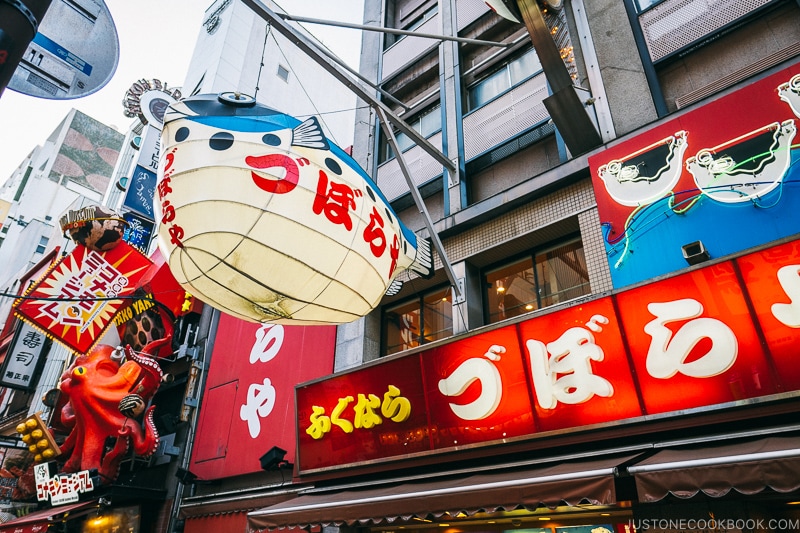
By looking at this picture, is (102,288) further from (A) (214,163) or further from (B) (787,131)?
(B) (787,131)

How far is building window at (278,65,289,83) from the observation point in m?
26.3

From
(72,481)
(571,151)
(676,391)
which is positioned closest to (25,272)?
(72,481)

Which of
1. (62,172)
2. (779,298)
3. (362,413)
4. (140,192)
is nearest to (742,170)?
(779,298)

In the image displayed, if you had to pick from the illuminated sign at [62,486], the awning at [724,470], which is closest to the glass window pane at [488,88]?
the awning at [724,470]

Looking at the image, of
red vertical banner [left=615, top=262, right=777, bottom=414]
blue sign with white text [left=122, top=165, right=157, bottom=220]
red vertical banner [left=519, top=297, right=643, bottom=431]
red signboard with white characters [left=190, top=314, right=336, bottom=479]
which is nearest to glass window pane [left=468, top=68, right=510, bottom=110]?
red signboard with white characters [left=190, top=314, right=336, bottom=479]

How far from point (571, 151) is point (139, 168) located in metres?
15.9

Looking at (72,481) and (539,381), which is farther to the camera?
(72,481)

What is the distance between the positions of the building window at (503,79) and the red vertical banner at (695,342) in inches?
229

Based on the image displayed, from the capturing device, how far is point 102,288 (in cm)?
1290

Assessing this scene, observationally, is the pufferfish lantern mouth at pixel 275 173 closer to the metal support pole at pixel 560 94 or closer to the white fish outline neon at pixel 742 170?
the metal support pole at pixel 560 94

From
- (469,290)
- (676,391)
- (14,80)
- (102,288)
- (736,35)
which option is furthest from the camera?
(102,288)

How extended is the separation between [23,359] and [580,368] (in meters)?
19.9

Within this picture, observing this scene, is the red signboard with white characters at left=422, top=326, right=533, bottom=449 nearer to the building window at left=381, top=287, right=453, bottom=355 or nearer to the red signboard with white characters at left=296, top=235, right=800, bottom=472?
the red signboard with white characters at left=296, top=235, right=800, bottom=472

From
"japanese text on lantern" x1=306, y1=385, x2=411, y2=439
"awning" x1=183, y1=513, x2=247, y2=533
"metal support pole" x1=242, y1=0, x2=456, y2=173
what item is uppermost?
"metal support pole" x1=242, y1=0, x2=456, y2=173
